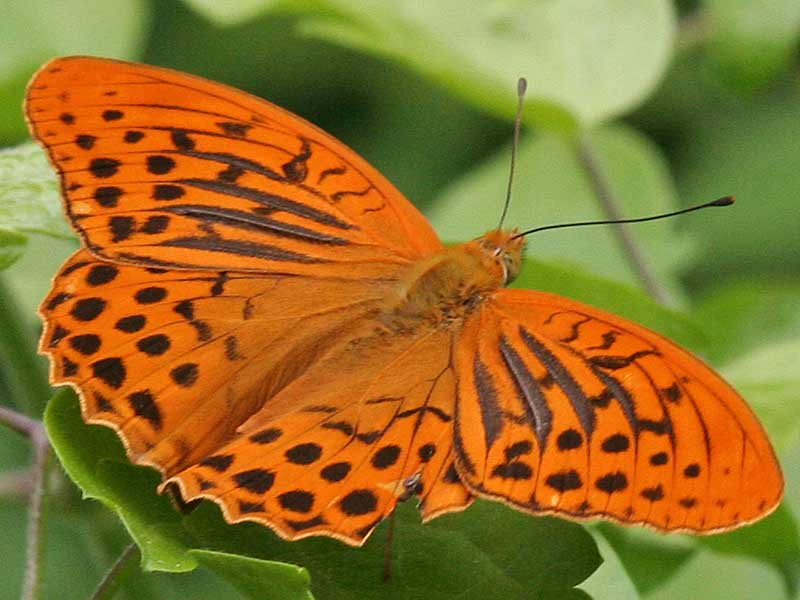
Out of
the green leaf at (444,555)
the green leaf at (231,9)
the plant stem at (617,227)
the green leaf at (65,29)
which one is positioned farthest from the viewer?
the green leaf at (65,29)

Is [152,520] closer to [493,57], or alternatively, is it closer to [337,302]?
[337,302]

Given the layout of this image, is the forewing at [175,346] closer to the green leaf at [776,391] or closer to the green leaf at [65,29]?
the green leaf at [776,391]

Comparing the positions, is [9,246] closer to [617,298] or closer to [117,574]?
[117,574]

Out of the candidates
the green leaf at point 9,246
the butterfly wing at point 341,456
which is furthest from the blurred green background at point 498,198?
the butterfly wing at point 341,456

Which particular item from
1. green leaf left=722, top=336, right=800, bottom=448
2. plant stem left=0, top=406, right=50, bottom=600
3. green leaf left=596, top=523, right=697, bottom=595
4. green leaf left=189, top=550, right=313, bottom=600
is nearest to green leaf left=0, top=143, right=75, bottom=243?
plant stem left=0, top=406, right=50, bottom=600

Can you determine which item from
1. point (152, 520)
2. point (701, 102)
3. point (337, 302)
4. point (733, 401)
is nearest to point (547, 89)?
point (337, 302)

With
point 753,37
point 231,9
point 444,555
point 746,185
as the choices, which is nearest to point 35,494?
point 444,555

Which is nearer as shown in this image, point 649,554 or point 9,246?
point 9,246
